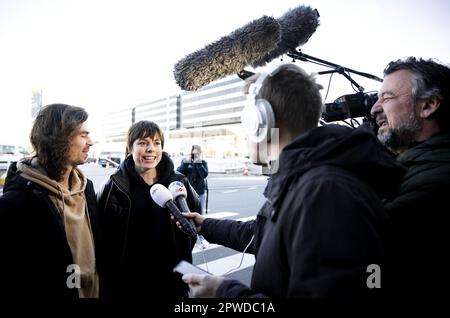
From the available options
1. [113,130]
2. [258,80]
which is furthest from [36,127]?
[113,130]

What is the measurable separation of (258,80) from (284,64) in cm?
12

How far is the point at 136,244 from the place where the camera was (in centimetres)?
229

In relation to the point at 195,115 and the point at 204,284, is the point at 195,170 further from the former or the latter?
the point at 195,115

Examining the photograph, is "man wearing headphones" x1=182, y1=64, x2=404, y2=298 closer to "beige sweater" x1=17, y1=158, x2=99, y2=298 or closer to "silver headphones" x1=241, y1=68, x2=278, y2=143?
"silver headphones" x1=241, y1=68, x2=278, y2=143

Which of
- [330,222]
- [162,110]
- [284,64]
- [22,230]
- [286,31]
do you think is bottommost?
[22,230]

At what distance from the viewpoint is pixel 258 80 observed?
1.17m

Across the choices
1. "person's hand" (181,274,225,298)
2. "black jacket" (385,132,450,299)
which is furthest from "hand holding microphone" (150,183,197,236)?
"black jacket" (385,132,450,299)

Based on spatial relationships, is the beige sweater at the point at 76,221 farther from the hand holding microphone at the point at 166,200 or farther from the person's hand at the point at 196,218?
the person's hand at the point at 196,218

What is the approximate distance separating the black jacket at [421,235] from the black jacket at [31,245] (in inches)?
67.8

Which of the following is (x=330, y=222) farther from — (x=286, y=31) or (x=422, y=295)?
(x=286, y=31)

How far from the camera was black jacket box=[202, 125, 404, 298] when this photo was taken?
0.80m

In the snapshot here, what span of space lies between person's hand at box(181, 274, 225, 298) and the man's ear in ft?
4.50

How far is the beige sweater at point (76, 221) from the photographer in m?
1.83
